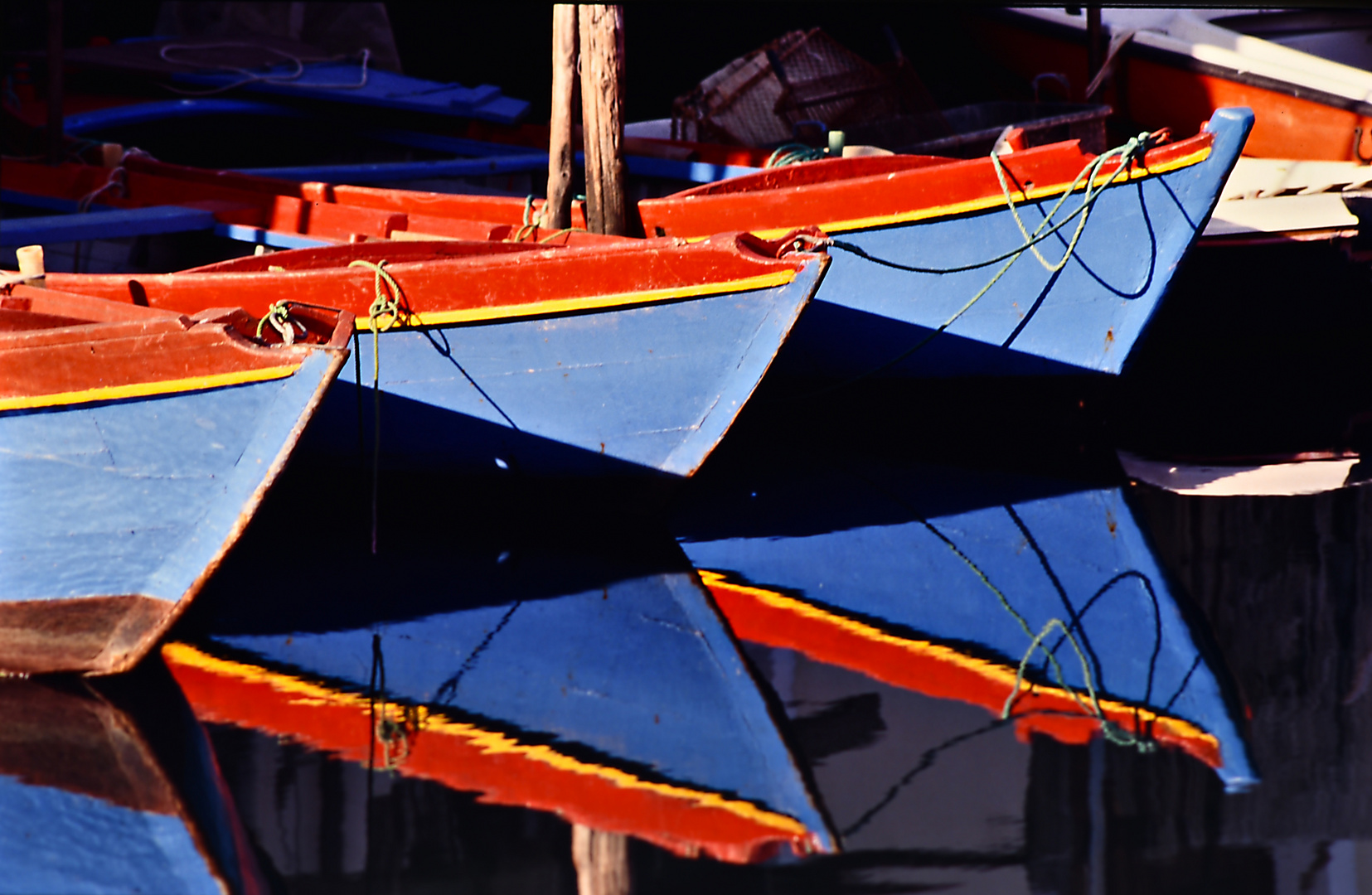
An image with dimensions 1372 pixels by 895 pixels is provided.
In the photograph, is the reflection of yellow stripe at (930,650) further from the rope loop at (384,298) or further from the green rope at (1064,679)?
the rope loop at (384,298)

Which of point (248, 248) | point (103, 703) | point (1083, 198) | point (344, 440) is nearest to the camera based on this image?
point (103, 703)

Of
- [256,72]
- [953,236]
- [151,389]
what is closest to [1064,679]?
[953,236]

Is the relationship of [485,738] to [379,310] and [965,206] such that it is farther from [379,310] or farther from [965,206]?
[965,206]

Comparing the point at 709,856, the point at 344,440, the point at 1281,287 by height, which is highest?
the point at 1281,287

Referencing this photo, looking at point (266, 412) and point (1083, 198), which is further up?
point (1083, 198)

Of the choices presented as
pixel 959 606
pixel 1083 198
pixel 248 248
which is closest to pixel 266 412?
pixel 959 606

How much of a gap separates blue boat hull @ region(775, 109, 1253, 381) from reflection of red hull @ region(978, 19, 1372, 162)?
8.96ft

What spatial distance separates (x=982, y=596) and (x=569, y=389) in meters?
1.73

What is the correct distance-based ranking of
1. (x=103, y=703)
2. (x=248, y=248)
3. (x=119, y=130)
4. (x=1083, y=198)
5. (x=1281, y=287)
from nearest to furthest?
1. (x=103, y=703)
2. (x=1083, y=198)
3. (x=248, y=248)
4. (x=1281, y=287)
5. (x=119, y=130)

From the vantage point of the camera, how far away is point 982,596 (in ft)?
16.6

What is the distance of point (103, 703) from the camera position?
168 inches

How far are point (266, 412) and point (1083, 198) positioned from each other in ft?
12.2

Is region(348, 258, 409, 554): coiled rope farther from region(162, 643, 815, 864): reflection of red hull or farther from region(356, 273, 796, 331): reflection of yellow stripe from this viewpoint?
region(162, 643, 815, 864): reflection of red hull

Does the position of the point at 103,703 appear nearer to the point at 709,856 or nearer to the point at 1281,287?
the point at 709,856
